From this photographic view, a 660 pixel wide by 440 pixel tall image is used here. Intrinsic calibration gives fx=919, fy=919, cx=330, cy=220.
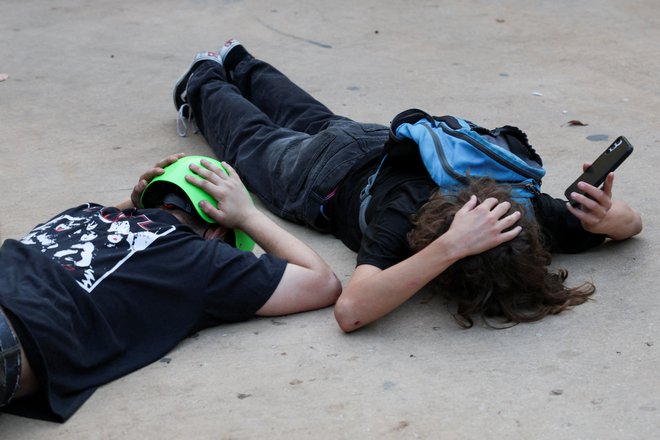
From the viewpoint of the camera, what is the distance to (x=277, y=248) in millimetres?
2732

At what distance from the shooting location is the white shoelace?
4.10 metres

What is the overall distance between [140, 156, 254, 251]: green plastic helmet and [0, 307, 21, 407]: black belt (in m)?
0.77

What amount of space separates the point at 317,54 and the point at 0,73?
→ 1747mm

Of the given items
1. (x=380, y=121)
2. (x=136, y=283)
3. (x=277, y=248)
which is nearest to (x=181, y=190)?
(x=277, y=248)

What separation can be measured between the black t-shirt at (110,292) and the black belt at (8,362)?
0.05 meters

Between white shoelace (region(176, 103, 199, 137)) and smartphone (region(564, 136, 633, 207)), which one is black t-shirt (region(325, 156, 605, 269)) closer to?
smartphone (region(564, 136, 633, 207))

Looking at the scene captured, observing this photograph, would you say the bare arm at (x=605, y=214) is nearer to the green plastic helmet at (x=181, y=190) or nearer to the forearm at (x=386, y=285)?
the forearm at (x=386, y=285)

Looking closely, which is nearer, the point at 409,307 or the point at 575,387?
the point at 575,387

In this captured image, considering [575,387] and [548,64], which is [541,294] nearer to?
[575,387]

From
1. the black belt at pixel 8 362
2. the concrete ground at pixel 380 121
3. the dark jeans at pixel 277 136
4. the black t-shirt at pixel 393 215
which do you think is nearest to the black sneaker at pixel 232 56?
the dark jeans at pixel 277 136

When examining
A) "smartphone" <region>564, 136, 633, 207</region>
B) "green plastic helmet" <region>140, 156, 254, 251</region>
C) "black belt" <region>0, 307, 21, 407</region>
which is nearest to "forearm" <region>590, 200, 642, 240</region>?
"smartphone" <region>564, 136, 633, 207</region>

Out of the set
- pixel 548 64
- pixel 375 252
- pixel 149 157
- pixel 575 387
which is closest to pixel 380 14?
pixel 548 64

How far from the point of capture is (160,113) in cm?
441

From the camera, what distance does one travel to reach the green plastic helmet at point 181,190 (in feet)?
9.12
